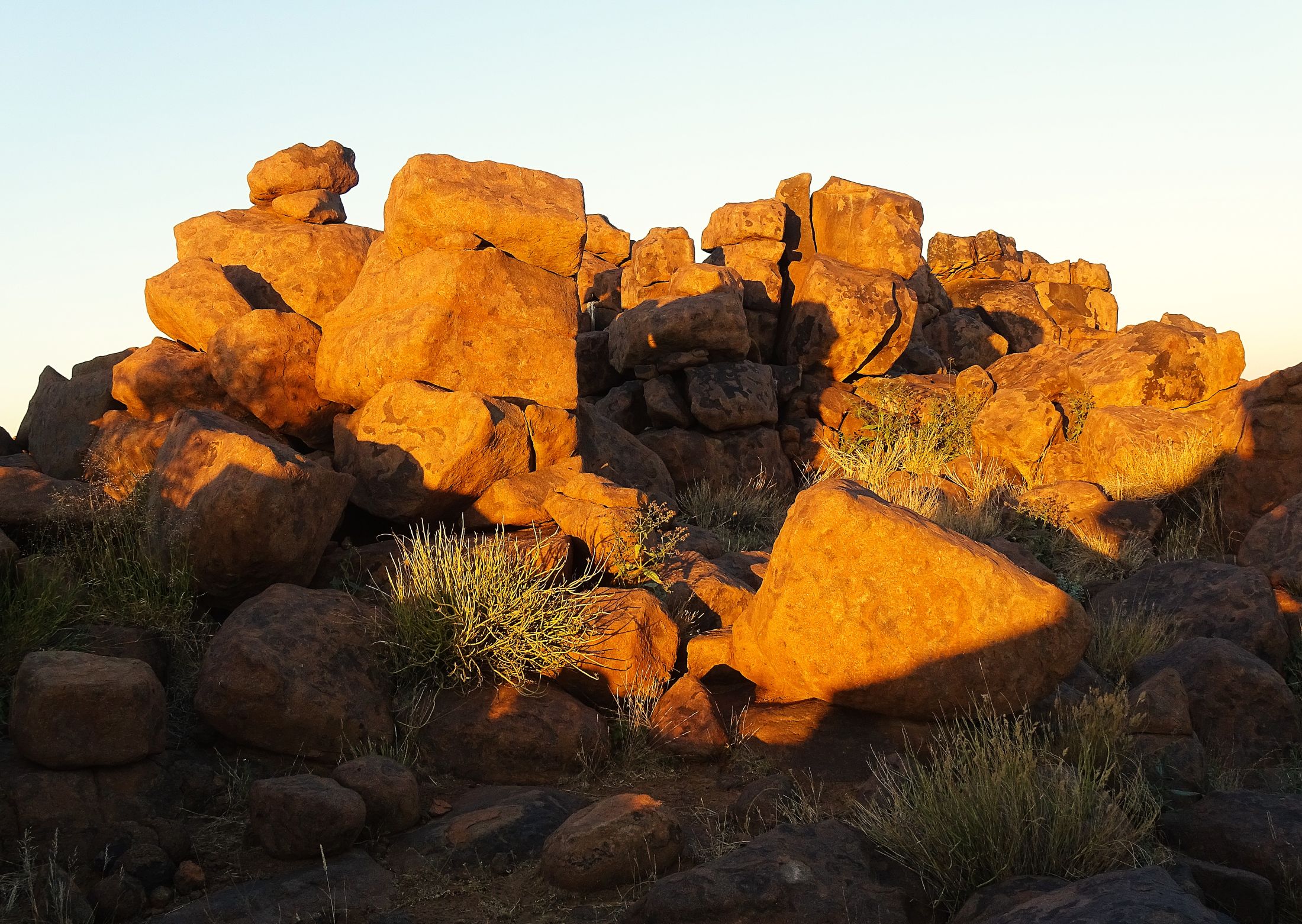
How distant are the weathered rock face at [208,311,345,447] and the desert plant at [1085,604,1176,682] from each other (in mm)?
6300

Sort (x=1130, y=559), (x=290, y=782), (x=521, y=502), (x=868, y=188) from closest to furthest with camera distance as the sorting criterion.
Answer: (x=290, y=782) < (x=521, y=502) < (x=1130, y=559) < (x=868, y=188)

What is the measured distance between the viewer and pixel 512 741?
612 centimetres

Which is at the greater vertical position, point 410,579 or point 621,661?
point 410,579

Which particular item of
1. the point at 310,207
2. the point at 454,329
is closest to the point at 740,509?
the point at 454,329

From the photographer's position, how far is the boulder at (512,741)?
6.09 metres

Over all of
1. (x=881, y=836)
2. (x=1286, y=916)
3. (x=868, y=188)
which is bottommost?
(x=1286, y=916)

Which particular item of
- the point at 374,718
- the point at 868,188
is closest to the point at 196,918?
the point at 374,718

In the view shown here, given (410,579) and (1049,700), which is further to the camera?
(410,579)

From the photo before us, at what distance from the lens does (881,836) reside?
452cm

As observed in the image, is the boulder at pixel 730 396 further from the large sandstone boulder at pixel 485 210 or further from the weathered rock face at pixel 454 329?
the large sandstone boulder at pixel 485 210

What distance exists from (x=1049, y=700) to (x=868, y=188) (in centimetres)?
1343

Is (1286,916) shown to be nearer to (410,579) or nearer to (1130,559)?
(410,579)

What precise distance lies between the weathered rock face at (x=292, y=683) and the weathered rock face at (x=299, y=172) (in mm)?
5609

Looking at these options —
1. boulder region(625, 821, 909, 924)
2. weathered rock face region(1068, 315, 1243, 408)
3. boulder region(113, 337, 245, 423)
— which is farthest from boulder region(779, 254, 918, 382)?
boulder region(625, 821, 909, 924)
